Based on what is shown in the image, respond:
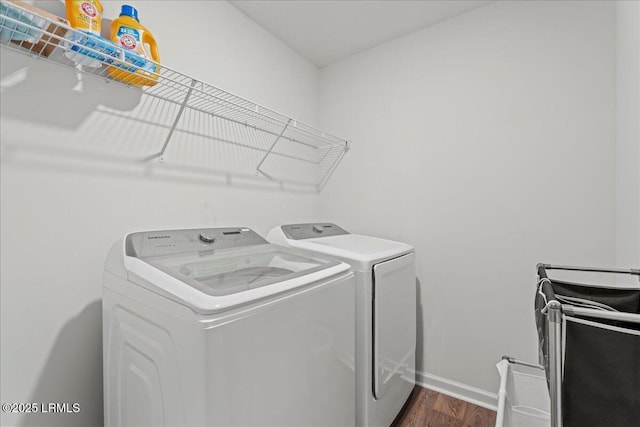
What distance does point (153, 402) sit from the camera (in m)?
0.94

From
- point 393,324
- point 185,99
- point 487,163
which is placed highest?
point 185,99

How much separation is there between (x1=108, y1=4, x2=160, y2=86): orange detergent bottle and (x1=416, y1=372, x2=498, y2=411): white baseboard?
2.58 metres

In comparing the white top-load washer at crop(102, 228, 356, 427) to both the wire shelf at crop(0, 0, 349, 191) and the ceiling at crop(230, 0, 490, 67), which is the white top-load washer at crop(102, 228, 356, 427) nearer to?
the wire shelf at crop(0, 0, 349, 191)

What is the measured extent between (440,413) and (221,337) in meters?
1.83

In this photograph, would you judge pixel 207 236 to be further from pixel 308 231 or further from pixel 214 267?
pixel 308 231

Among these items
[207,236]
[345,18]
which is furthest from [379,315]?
[345,18]

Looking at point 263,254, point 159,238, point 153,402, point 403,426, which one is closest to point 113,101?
point 159,238

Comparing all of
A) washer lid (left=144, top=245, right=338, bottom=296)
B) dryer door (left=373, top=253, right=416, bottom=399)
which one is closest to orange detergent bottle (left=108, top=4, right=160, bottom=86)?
washer lid (left=144, top=245, right=338, bottom=296)

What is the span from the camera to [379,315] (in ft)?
5.17

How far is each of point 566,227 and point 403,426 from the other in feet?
5.15

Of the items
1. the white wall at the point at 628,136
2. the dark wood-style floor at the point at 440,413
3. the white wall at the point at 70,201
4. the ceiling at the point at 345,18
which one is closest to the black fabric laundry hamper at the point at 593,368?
the white wall at the point at 628,136

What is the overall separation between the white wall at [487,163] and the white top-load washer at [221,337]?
3.62 ft

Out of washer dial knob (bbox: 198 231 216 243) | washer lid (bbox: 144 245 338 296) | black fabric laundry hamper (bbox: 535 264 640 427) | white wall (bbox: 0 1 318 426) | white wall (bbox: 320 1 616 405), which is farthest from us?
white wall (bbox: 320 1 616 405)

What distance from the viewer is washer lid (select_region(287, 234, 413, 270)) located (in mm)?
1537
